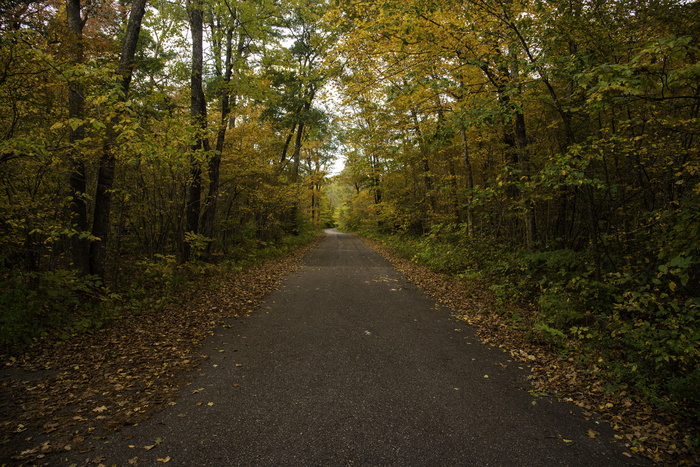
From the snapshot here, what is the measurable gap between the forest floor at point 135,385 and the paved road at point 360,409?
0.27 metres

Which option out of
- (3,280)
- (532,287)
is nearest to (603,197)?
(532,287)

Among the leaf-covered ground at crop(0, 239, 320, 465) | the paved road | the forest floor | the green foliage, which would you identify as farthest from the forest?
the paved road

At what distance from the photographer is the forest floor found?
9.14 ft

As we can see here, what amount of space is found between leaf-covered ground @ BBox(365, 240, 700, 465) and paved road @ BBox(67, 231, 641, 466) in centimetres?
21

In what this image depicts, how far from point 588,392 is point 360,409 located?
8.87 feet

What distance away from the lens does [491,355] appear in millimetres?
4648

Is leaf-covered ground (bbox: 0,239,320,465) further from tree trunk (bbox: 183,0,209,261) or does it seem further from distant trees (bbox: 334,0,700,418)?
distant trees (bbox: 334,0,700,418)

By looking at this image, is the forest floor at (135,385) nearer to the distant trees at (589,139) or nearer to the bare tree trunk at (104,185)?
the distant trees at (589,139)

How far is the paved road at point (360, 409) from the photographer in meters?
2.66

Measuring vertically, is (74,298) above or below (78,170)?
below

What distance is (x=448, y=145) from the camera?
822 cm

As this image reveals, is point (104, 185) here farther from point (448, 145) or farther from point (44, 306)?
point (448, 145)

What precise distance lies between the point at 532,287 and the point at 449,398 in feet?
15.8

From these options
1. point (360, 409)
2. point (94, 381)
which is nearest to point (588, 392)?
point (360, 409)
